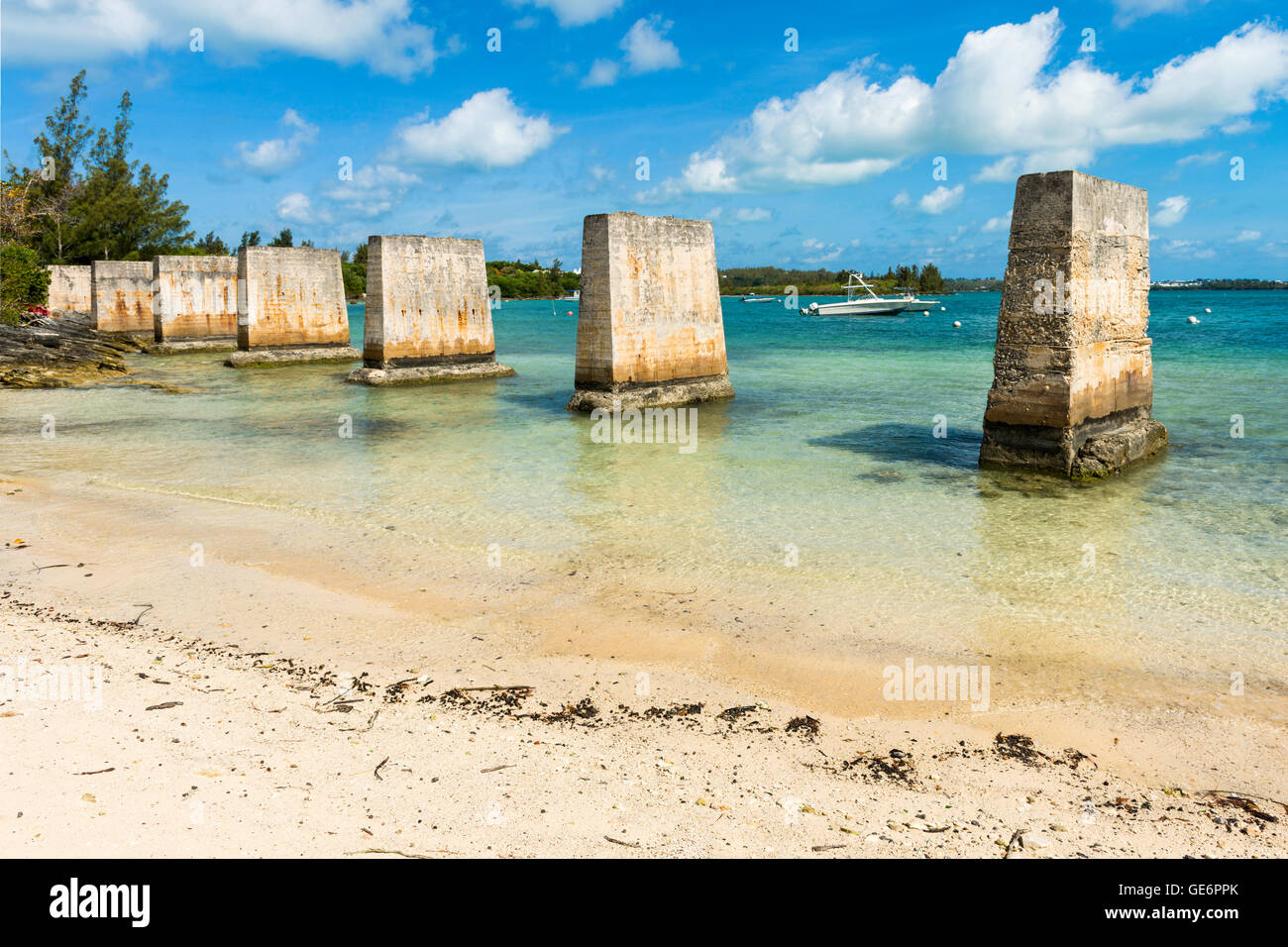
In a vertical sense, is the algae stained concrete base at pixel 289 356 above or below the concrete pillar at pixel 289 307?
below

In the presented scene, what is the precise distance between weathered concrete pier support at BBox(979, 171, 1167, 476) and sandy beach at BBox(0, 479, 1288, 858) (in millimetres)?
5995

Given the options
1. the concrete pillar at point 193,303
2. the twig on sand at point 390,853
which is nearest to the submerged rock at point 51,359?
the concrete pillar at point 193,303

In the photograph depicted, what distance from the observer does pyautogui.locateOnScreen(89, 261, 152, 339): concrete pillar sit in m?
33.2

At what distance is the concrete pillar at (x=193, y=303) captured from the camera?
3050cm

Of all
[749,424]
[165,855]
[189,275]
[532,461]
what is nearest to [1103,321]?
[749,424]

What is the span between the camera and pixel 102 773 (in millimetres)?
3672

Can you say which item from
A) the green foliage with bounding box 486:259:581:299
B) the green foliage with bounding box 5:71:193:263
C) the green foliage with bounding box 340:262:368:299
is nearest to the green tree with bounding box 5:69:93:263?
the green foliage with bounding box 5:71:193:263

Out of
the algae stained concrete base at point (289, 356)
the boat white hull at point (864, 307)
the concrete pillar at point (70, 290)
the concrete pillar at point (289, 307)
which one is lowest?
the algae stained concrete base at point (289, 356)

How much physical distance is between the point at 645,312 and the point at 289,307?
15667mm

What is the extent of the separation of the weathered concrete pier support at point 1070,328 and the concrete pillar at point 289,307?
22.1 meters

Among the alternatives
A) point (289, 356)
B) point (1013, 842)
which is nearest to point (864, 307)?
point (289, 356)

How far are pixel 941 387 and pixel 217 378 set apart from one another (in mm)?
19402

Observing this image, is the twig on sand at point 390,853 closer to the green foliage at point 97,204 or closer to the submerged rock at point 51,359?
the submerged rock at point 51,359

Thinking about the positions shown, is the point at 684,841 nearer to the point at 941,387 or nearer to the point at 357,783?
the point at 357,783
